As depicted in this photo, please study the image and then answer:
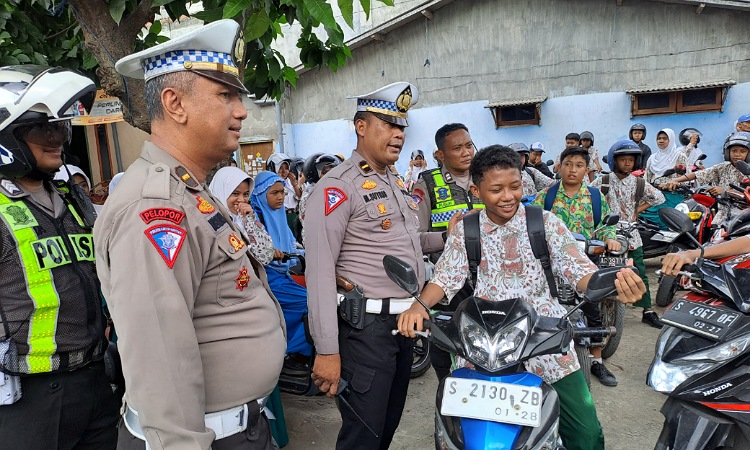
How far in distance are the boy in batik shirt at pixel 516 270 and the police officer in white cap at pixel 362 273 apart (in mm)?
262

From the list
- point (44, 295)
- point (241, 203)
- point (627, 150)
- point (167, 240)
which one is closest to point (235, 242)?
point (167, 240)

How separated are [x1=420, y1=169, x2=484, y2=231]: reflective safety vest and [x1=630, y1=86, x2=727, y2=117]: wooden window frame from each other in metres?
9.29

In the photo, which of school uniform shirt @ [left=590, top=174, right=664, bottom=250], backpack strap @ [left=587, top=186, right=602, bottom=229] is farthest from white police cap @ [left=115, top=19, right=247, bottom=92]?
school uniform shirt @ [left=590, top=174, right=664, bottom=250]

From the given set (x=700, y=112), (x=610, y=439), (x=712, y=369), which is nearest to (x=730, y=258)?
(x=712, y=369)

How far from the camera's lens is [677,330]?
7.88ft

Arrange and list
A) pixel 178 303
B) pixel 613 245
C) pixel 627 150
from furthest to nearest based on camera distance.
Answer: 1. pixel 627 150
2. pixel 613 245
3. pixel 178 303

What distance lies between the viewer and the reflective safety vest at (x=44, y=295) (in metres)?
1.71

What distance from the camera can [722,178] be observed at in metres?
5.58

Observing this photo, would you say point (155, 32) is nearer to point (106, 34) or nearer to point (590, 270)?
point (106, 34)

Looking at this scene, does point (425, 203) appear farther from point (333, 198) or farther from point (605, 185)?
point (605, 185)

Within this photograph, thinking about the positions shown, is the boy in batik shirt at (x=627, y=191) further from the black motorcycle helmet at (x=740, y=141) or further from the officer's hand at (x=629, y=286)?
the officer's hand at (x=629, y=286)

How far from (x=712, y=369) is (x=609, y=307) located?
2.28m

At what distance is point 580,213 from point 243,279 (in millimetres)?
3519

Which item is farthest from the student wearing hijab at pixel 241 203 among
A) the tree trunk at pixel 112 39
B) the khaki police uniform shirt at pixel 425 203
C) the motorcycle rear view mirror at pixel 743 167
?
the motorcycle rear view mirror at pixel 743 167
